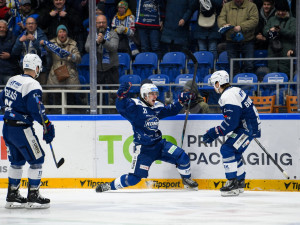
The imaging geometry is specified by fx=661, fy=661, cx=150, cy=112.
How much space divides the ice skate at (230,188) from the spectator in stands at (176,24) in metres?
2.35

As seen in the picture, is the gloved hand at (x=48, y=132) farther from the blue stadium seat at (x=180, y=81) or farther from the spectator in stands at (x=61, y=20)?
the spectator in stands at (x=61, y=20)

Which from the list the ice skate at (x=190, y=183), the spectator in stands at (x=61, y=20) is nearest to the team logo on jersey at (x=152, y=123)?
the ice skate at (x=190, y=183)

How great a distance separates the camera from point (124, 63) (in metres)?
8.81

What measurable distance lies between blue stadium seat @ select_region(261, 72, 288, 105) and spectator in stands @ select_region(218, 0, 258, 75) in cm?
32

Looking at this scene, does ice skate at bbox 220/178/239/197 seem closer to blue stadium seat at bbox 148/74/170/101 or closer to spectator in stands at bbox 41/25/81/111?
blue stadium seat at bbox 148/74/170/101

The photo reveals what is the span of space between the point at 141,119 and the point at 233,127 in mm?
1036

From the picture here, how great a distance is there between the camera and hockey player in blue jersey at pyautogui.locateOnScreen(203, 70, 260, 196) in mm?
7125

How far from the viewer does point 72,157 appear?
812 cm

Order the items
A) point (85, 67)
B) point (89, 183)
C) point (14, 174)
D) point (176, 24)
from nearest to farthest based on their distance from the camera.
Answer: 1. point (14, 174)
2. point (89, 183)
3. point (85, 67)
4. point (176, 24)

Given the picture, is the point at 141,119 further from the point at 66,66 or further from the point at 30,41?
the point at 30,41

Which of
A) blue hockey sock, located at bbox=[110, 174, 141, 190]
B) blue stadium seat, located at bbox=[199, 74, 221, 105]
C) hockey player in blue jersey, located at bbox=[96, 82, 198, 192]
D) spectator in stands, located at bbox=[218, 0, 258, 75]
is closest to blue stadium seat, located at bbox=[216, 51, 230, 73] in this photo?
spectator in stands, located at bbox=[218, 0, 258, 75]

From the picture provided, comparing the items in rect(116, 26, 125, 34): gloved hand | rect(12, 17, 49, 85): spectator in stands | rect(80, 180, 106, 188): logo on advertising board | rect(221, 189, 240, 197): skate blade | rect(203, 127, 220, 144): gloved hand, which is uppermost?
rect(116, 26, 125, 34): gloved hand

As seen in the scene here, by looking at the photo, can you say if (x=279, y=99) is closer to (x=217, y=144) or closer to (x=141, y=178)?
(x=217, y=144)

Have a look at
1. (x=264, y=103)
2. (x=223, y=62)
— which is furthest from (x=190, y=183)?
(x=223, y=62)
